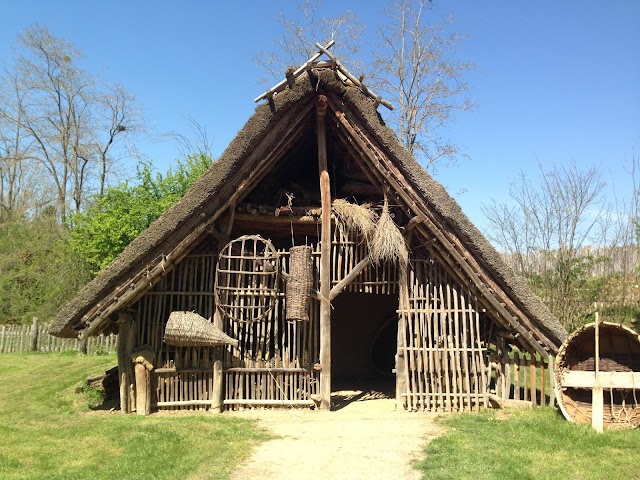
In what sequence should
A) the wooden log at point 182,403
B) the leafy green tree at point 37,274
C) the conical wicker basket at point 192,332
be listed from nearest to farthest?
the conical wicker basket at point 192,332
the wooden log at point 182,403
the leafy green tree at point 37,274

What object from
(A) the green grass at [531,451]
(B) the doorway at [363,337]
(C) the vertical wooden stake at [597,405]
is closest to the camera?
(A) the green grass at [531,451]

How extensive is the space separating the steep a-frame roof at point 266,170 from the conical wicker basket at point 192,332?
79cm

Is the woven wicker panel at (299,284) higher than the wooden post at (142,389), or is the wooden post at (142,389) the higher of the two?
the woven wicker panel at (299,284)

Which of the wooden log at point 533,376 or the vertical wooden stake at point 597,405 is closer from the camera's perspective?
the vertical wooden stake at point 597,405

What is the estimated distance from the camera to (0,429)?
6.89 meters

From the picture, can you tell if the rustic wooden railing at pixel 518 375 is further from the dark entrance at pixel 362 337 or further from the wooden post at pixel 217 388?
the wooden post at pixel 217 388

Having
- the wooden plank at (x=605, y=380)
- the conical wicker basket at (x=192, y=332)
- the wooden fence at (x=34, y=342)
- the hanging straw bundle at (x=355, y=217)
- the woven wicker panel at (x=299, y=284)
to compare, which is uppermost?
the hanging straw bundle at (x=355, y=217)

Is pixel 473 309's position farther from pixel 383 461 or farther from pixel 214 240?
pixel 214 240

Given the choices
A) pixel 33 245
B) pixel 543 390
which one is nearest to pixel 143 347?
pixel 543 390

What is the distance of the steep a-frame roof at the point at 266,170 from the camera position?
779 centimetres

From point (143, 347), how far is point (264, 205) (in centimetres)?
317

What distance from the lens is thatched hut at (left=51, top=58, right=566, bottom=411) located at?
7.91 metres

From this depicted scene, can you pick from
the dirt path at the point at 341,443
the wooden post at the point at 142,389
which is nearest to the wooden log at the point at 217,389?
A: the dirt path at the point at 341,443

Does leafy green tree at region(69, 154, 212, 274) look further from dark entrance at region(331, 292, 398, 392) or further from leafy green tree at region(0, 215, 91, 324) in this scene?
dark entrance at region(331, 292, 398, 392)
